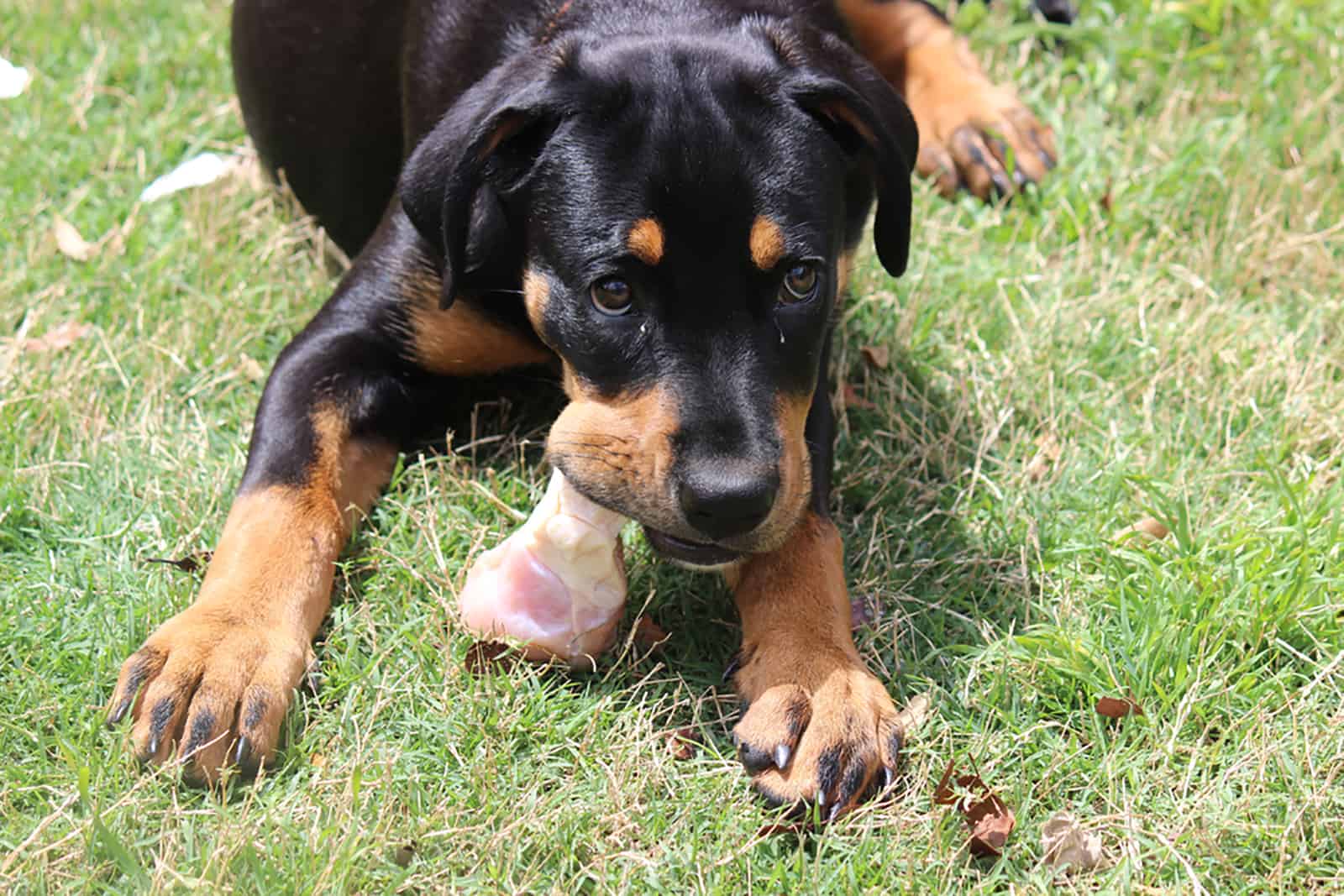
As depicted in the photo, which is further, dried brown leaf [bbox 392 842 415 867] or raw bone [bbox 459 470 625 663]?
raw bone [bbox 459 470 625 663]

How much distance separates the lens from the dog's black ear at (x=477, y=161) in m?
3.18

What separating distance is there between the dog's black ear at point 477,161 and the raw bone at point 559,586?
0.59m

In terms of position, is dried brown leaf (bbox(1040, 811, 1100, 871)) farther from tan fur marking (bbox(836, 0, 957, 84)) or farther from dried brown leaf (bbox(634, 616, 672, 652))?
tan fur marking (bbox(836, 0, 957, 84))

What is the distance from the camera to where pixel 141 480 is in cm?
378

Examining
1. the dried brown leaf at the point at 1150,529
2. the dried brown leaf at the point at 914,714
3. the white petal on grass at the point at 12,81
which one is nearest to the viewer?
the dried brown leaf at the point at 914,714

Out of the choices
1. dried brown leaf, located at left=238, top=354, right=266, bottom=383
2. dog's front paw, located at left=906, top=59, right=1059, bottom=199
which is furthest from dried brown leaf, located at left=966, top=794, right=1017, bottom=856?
dog's front paw, located at left=906, top=59, right=1059, bottom=199

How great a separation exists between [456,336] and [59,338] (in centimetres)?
128

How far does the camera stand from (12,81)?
5328 millimetres

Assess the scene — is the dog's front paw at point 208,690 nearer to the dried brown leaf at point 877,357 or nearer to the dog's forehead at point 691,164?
the dog's forehead at point 691,164

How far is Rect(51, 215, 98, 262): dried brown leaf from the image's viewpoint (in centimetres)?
462

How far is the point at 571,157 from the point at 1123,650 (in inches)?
59.6

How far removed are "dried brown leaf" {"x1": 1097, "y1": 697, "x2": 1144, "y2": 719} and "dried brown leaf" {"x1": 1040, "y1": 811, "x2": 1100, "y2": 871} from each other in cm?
33

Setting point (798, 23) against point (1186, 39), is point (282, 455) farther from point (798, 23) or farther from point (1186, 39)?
point (1186, 39)

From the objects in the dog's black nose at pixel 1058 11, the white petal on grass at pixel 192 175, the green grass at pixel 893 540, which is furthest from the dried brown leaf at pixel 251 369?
the dog's black nose at pixel 1058 11
